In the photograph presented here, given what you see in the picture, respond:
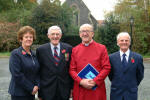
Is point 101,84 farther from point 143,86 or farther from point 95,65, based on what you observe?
point 143,86

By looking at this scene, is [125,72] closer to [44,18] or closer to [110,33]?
[110,33]

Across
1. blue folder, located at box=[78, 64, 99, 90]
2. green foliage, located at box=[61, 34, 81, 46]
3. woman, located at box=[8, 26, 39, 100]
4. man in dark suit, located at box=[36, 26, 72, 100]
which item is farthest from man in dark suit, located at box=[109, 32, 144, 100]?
green foliage, located at box=[61, 34, 81, 46]

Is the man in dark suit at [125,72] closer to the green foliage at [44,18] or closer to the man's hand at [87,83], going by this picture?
the man's hand at [87,83]

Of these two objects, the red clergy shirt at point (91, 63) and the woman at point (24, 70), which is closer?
the woman at point (24, 70)

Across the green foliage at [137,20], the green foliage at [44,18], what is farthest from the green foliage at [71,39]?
the green foliage at [137,20]

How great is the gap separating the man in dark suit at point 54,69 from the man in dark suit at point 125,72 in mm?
958

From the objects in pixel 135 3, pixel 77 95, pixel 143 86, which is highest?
pixel 135 3

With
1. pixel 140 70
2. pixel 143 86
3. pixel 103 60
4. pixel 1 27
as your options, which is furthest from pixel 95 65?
pixel 1 27

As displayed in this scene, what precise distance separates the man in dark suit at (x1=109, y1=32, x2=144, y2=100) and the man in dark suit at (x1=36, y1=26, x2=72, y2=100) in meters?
0.96

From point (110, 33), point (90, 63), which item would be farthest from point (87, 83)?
point (110, 33)

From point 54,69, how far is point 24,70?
1.95ft

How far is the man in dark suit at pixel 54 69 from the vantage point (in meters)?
3.81

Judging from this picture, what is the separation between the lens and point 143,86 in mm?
7730

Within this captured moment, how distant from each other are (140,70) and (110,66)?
61 cm
